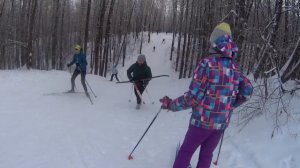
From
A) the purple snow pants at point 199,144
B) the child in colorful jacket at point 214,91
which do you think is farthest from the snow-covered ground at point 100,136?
the child in colorful jacket at point 214,91

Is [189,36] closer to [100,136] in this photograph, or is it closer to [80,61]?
[80,61]

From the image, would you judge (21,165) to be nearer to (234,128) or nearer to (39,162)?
(39,162)

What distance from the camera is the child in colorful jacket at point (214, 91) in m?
4.02

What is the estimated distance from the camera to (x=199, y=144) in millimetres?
4324

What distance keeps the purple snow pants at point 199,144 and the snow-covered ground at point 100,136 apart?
150 cm

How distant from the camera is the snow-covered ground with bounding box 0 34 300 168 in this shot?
19.0ft

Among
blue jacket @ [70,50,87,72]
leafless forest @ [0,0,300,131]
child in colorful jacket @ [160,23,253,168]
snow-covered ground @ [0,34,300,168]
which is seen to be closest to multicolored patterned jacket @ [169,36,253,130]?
child in colorful jacket @ [160,23,253,168]

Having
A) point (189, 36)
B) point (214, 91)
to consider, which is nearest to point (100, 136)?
point (214, 91)

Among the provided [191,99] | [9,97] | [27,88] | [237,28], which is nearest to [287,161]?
[191,99]

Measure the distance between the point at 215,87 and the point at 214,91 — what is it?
49 millimetres

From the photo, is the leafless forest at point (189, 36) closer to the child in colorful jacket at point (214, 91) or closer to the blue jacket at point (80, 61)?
the child in colorful jacket at point (214, 91)

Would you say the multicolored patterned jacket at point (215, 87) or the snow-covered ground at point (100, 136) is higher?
the multicolored patterned jacket at point (215, 87)

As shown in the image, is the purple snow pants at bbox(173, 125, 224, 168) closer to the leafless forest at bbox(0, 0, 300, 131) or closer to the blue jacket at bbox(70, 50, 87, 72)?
the leafless forest at bbox(0, 0, 300, 131)

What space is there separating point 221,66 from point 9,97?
29.0ft
